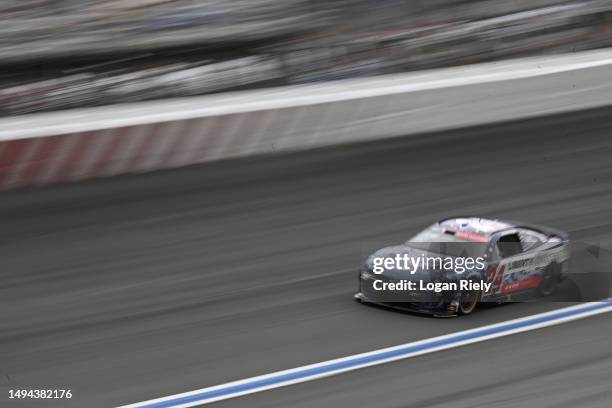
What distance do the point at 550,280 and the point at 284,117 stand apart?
642 cm

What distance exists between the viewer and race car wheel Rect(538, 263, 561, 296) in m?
9.98

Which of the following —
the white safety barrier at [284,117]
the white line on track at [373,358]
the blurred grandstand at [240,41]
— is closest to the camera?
the white line on track at [373,358]

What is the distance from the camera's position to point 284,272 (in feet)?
36.2

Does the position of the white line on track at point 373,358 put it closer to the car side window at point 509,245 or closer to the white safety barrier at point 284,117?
the car side window at point 509,245

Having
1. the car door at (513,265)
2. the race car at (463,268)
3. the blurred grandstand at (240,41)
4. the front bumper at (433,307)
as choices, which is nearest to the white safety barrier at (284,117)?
the blurred grandstand at (240,41)

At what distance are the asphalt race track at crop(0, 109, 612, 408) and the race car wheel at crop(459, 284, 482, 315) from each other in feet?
0.39

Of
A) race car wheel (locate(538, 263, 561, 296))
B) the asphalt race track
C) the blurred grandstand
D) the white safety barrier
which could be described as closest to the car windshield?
the asphalt race track

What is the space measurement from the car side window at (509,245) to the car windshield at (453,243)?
171mm

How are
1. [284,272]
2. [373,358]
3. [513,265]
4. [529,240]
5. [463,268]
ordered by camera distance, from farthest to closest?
[284,272], [529,240], [513,265], [463,268], [373,358]

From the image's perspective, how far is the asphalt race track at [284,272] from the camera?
828 centimetres

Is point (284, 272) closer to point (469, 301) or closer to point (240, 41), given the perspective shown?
point (469, 301)

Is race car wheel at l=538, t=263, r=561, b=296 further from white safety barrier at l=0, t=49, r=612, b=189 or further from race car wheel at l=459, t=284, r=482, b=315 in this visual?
white safety barrier at l=0, t=49, r=612, b=189

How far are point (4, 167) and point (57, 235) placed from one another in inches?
80.7

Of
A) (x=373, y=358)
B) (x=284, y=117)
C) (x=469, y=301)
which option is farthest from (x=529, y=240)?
(x=284, y=117)
